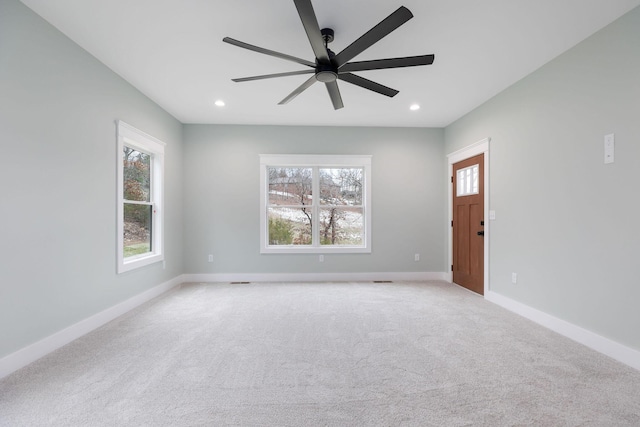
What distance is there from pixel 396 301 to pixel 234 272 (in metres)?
2.65

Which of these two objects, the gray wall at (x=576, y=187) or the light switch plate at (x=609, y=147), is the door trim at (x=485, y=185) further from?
the light switch plate at (x=609, y=147)

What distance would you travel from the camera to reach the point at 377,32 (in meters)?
1.77

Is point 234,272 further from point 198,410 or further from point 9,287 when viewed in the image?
point 198,410

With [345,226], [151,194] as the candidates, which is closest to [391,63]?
[345,226]

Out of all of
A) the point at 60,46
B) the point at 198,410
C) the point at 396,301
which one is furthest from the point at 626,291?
the point at 60,46

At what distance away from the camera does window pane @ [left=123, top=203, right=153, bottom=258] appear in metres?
3.44

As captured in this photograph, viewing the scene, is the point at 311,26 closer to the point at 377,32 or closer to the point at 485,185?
the point at 377,32

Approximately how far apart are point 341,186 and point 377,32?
3.24 metres

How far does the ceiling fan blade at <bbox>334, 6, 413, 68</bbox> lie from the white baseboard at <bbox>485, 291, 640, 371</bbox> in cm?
287

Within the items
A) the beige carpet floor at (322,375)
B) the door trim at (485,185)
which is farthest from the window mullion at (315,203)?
the door trim at (485,185)

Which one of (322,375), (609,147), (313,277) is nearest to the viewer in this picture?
(322,375)

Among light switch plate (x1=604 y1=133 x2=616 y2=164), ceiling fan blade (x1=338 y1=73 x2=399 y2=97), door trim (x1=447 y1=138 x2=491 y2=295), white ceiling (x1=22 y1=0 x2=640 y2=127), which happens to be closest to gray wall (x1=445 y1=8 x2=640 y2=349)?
light switch plate (x1=604 y1=133 x2=616 y2=164)

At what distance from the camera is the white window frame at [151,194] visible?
3.10 metres

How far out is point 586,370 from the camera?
79.0 inches
